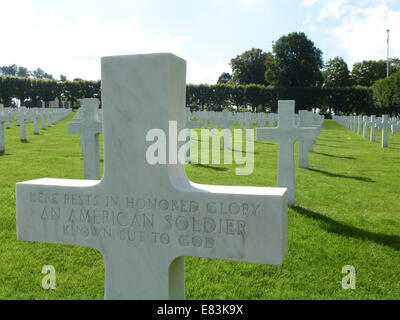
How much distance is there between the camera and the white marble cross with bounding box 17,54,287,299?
6.25 ft

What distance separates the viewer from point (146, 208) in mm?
2061

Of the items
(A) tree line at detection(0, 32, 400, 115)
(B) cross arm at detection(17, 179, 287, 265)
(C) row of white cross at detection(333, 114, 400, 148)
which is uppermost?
(A) tree line at detection(0, 32, 400, 115)

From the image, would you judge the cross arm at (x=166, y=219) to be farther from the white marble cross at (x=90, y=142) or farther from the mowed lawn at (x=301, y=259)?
the white marble cross at (x=90, y=142)

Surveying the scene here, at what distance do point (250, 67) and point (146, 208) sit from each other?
61.0 meters

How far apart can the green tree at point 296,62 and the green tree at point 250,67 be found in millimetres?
10787

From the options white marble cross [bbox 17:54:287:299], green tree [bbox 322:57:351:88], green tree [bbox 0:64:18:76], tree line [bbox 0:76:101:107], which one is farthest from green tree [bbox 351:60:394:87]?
green tree [bbox 0:64:18:76]

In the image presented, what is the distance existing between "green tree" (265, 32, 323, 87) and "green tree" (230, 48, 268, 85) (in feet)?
35.4

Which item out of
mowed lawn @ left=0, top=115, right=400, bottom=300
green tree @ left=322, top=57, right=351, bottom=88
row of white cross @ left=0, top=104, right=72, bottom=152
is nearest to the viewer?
mowed lawn @ left=0, top=115, right=400, bottom=300

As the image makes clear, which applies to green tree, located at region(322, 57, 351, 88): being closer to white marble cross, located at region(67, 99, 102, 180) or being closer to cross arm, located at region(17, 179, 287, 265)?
white marble cross, located at region(67, 99, 102, 180)

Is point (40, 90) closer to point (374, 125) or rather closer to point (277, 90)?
point (277, 90)

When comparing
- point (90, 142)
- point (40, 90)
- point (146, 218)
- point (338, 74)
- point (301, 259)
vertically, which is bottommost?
point (301, 259)

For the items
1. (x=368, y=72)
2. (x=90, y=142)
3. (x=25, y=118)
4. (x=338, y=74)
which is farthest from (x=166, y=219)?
(x=368, y=72)

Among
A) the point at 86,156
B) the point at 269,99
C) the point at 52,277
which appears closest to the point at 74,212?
the point at 52,277

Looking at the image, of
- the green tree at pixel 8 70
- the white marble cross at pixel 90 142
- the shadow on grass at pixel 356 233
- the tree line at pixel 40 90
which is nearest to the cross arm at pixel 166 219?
the shadow on grass at pixel 356 233
